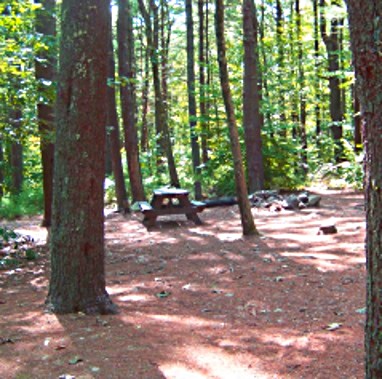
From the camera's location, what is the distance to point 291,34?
2280cm

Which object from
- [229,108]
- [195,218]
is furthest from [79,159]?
[195,218]

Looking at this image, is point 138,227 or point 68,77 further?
point 138,227

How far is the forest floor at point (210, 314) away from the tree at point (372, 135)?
1250mm

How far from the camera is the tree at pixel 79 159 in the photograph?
17.1ft

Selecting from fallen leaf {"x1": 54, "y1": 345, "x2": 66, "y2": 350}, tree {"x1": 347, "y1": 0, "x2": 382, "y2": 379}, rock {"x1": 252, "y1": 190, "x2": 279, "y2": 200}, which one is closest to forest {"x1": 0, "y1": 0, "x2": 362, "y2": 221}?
rock {"x1": 252, "y1": 190, "x2": 279, "y2": 200}

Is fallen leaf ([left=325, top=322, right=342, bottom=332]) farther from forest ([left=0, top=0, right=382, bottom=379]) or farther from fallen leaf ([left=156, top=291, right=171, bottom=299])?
fallen leaf ([left=156, top=291, right=171, bottom=299])

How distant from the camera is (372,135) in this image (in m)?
2.56

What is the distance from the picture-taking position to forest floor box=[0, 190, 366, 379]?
4012 millimetres

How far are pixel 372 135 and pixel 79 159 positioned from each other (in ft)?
11.0

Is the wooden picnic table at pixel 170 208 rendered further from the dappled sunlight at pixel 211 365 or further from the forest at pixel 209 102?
the dappled sunlight at pixel 211 365

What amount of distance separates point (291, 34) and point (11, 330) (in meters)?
20.6

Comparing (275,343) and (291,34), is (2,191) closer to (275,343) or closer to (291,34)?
(291,34)

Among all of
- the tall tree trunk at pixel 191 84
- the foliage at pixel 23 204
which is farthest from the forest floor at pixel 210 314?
the foliage at pixel 23 204

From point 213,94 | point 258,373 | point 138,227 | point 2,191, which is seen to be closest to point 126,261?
point 138,227
